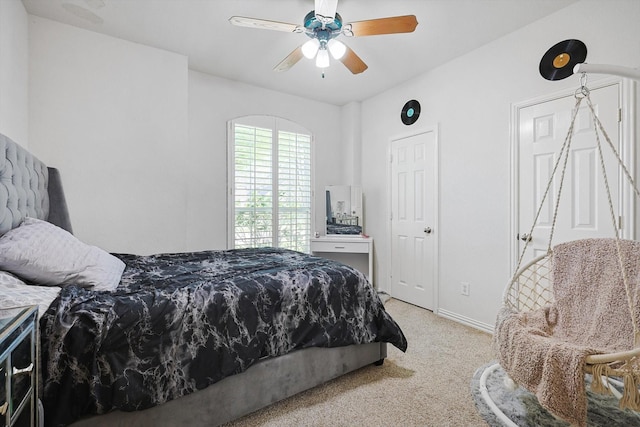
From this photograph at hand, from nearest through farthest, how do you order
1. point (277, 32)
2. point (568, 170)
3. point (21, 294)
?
point (21, 294) < point (568, 170) < point (277, 32)

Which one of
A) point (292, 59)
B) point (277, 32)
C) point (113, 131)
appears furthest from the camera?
Result: point (113, 131)

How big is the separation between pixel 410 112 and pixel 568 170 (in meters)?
1.77

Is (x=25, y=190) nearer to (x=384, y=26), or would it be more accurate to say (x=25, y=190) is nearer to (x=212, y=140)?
(x=212, y=140)

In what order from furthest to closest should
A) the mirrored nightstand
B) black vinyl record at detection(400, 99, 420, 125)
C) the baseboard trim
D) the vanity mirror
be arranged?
1. the vanity mirror
2. black vinyl record at detection(400, 99, 420, 125)
3. the baseboard trim
4. the mirrored nightstand

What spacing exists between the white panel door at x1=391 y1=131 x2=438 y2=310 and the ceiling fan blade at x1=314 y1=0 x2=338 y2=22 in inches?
74.0

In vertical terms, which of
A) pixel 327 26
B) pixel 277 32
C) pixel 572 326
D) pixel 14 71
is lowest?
pixel 572 326

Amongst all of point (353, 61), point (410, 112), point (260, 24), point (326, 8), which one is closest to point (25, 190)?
point (260, 24)

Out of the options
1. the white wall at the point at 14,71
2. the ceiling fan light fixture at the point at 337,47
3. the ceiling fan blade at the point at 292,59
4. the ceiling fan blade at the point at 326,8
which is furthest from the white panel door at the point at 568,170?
the white wall at the point at 14,71

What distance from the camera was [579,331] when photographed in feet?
5.71

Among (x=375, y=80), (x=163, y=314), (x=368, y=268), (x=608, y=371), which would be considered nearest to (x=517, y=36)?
(x=375, y=80)

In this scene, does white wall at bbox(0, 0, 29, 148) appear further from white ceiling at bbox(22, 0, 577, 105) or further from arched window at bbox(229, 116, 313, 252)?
arched window at bbox(229, 116, 313, 252)

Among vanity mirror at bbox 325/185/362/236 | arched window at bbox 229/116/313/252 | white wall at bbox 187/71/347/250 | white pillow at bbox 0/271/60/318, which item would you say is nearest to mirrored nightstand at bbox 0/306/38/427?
white pillow at bbox 0/271/60/318

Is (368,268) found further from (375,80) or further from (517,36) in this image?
(517,36)

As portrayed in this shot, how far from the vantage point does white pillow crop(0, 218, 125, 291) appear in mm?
1353
